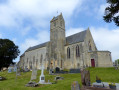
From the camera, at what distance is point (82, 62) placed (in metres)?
28.4

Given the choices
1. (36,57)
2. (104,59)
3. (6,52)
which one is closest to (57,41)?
(36,57)

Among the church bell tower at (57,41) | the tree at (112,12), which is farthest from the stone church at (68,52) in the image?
the tree at (112,12)

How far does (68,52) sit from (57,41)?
611cm

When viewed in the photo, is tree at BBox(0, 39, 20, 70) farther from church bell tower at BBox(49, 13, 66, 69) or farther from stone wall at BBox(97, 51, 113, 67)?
stone wall at BBox(97, 51, 113, 67)

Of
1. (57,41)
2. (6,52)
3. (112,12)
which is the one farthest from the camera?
(57,41)

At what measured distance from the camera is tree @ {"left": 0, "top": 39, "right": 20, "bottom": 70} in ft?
101

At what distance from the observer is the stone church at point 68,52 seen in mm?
27784

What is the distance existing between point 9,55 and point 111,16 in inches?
1320

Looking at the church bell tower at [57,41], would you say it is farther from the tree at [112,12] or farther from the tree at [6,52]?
the tree at [112,12]

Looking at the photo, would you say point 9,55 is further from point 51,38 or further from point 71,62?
point 71,62

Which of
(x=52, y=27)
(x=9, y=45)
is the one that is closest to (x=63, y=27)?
(x=52, y=27)

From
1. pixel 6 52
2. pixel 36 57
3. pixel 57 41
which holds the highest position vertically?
pixel 57 41

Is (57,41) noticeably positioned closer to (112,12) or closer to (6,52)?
(6,52)

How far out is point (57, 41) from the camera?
3541cm
